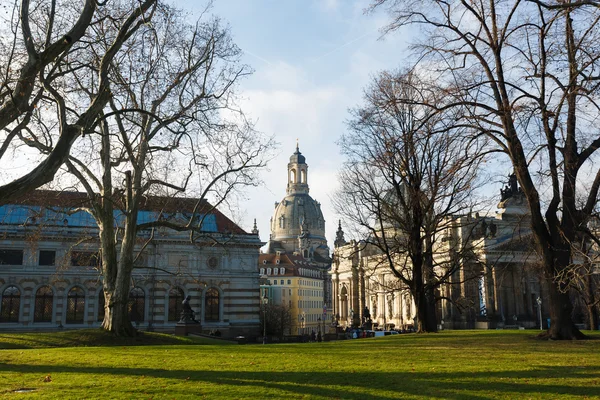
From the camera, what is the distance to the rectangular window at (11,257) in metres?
49.9

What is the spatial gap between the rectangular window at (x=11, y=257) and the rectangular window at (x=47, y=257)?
5.29ft

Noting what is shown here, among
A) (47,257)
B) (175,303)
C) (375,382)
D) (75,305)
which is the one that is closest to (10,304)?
(47,257)

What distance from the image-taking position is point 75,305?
2036 inches

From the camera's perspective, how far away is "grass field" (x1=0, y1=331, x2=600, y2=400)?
9945 mm

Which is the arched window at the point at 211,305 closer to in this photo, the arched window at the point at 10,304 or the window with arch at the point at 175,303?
the window with arch at the point at 175,303

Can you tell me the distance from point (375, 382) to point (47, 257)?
46930 mm

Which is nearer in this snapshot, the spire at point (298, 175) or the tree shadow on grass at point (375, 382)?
the tree shadow on grass at point (375, 382)

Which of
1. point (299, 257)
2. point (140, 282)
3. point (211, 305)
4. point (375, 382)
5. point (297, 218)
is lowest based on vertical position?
point (375, 382)

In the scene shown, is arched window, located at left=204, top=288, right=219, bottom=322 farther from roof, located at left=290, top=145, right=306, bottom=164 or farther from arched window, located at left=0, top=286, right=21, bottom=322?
roof, located at left=290, top=145, right=306, bottom=164

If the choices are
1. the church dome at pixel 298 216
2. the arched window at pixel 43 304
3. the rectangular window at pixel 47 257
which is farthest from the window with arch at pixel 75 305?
the church dome at pixel 298 216

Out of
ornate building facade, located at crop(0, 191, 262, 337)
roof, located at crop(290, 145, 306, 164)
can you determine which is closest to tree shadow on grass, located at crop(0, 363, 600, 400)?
ornate building facade, located at crop(0, 191, 262, 337)

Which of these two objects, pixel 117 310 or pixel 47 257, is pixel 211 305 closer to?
pixel 47 257

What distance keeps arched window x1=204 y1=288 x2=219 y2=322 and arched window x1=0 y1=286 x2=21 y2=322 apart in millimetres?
16300

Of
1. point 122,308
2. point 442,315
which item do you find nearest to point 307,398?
point 122,308
